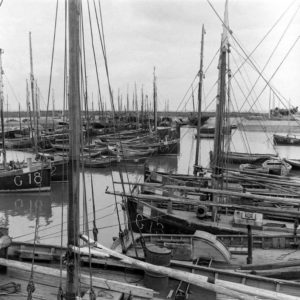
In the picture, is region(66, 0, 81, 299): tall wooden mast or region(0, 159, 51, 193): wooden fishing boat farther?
region(0, 159, 51, 193): wooden fishing boat

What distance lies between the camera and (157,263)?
9492mm

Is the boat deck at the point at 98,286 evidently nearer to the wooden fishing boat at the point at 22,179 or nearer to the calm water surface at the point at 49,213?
the calm water surface at the point at 49,213

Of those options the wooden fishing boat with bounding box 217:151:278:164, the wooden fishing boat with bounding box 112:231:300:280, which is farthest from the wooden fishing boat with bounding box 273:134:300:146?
the wooden fishing boat with bounding box 112:231:300:280

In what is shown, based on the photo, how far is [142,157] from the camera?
154 ft

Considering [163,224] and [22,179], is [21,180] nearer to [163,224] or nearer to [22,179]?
[22,179]

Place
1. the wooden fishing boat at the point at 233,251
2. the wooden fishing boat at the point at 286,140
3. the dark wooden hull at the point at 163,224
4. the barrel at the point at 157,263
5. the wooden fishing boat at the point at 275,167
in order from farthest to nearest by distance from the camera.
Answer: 1. the wooden fishing boat at the point at 286,140
2. the wooden fishing boat at the point at 275,167
3. the dark wooden hull at the point at 163,224
4. the wooden fishing boat at the point at 233,251
5. the barrel at the point at 157,263

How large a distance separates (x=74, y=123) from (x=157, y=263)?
4.88 meters

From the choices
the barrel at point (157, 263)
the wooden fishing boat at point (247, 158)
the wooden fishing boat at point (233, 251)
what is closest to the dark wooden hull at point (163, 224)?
the wooden fishing boat at point (233, 251)

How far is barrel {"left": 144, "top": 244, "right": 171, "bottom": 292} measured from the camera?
9055mm

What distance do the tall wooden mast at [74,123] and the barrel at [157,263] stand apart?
2875mm

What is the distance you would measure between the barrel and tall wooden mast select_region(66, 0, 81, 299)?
288cm

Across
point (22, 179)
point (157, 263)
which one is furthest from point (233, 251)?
point (22, 179)

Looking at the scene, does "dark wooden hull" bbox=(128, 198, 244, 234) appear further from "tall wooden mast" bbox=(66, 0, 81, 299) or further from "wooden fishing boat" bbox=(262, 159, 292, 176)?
"wooden fishing boat" bbox=(262, 159, 292, 176)

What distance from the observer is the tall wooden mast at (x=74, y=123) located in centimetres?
609
